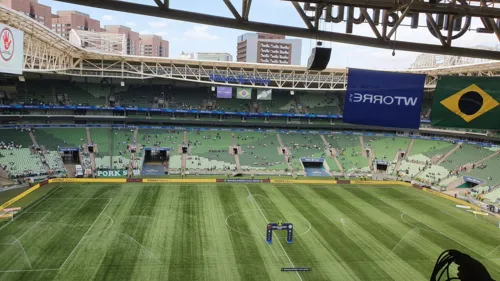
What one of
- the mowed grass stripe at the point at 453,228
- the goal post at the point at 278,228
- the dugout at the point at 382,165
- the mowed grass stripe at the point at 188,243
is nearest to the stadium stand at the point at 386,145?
the dugout at the point at 382,165

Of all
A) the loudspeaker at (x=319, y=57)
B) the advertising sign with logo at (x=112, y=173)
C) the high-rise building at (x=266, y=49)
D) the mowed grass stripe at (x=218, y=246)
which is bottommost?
the mowed grass stripe at (x=218, y=246)

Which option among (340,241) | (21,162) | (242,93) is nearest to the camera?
(340,241)

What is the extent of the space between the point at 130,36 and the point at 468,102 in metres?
130

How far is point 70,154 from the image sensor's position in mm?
40188

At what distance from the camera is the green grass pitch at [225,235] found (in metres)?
16.6

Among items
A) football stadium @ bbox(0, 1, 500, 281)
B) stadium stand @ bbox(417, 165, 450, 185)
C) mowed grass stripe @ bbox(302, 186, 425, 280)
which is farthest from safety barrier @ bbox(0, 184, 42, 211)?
stadium stand @ bbox(417, 165, 450, 185)

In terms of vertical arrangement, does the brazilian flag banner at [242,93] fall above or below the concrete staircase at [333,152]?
above

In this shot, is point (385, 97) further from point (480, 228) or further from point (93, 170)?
point (93, 170)

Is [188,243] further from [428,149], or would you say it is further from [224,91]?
[428,149]

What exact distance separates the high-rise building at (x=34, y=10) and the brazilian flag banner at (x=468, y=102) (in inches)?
3664

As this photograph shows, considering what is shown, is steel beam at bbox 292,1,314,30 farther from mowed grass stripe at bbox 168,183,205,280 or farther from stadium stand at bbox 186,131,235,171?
stadium stand at bbox 186,131,235,171

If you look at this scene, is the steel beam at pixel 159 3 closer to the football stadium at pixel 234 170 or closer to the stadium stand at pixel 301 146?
the football stadium at pixel 234 170

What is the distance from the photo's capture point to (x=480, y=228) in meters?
24.8

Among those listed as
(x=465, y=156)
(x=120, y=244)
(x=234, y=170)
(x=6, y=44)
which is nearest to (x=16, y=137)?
(x=6, y=44)
